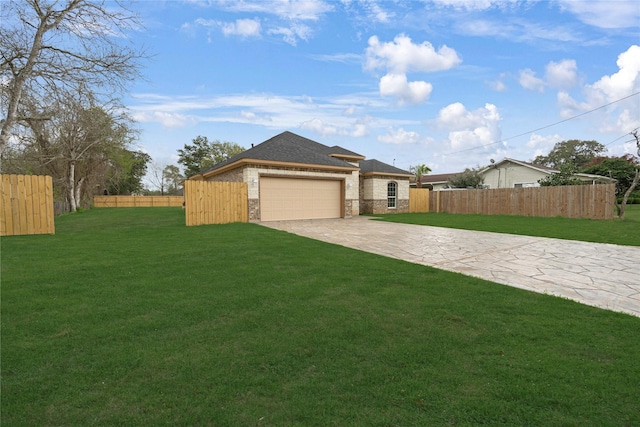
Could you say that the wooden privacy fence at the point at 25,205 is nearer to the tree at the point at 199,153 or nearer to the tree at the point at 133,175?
the tree at the point at 133,175

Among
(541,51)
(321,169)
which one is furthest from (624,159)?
(321,169)

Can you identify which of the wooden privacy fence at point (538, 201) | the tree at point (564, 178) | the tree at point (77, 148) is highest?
the tree at point (77, 148)

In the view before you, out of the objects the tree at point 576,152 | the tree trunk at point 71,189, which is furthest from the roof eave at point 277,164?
the tree at point 576,152

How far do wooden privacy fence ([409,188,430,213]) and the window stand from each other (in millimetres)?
1515

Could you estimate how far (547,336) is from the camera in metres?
2.90

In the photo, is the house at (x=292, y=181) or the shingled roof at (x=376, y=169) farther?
the shingled roof at (x=376, y=169)

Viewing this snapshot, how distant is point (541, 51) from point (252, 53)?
507 inches

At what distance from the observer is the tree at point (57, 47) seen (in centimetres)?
920

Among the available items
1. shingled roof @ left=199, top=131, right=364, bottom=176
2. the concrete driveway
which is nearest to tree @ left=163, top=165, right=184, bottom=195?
shingled roof @ left=199, top=131, right=364, bottom=176

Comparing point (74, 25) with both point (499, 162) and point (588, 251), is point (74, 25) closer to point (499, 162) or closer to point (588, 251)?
point (588, 251)

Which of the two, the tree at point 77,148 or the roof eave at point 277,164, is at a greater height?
the tree at point 77,148

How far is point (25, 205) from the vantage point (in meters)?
9.41

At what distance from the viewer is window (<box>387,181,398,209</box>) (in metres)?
21.2

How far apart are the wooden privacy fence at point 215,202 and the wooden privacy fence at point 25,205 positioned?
3.99 metres
